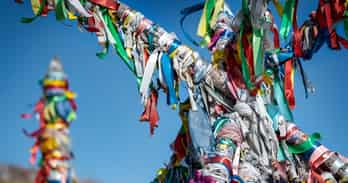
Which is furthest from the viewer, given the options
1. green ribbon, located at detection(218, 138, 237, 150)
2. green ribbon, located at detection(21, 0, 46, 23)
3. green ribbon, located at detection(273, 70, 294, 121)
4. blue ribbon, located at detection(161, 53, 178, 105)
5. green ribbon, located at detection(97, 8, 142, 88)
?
green ribbon, located at detection(21, 0, 46, 23)

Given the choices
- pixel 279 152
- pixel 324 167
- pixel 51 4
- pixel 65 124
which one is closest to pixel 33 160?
pixel 65 124

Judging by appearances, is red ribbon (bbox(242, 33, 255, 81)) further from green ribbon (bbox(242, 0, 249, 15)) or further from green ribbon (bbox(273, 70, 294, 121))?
green ribbon (bbox(273, 70, 294, 121))

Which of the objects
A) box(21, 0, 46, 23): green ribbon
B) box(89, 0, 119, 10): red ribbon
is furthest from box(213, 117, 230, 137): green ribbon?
box(21, 0, 46, 23): green ribbon

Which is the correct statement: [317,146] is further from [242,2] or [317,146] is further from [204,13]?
[204,13]

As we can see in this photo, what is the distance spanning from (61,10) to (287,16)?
51.6 inches

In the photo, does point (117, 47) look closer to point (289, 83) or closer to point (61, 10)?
point (61, 10)

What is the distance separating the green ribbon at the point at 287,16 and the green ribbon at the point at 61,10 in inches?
49.3

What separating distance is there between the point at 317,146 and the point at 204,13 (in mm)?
1050

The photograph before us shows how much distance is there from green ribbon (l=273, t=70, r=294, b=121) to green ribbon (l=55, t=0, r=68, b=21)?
1.19 meters

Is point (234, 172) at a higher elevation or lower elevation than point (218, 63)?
lower

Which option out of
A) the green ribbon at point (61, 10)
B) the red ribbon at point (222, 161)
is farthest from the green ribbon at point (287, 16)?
the green ribbon at point (61, 10)

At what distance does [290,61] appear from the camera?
294cm

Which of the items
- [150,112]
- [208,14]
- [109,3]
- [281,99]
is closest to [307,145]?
[281,99]

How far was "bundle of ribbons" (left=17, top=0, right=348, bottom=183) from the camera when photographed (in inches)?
103
